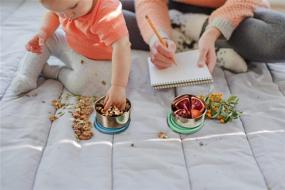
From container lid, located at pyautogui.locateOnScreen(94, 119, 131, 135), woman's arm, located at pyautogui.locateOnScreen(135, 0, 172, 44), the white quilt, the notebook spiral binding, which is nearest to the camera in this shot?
the white quilt

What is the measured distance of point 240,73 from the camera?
40.3 inches

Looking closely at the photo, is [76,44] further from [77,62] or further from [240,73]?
[240,73]

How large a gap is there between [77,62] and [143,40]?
0.77 ft

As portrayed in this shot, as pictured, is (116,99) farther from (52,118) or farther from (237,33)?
(237,33)

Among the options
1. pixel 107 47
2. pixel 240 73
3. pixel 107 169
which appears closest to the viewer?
pixel 107 169

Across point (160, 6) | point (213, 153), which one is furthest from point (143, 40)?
point (213, 153)

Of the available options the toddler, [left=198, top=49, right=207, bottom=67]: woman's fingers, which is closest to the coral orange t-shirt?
the toddler

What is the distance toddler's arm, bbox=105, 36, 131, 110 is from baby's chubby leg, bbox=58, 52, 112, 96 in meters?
0.10

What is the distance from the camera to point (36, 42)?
3.04 ft

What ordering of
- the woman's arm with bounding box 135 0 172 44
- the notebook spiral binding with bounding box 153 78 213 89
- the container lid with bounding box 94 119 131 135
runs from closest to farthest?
the container lid with bounding box 94 119 131 135
the notebook spiral binding with bounding box 153 78 213 89
the woman's arm with bounding box 135 0 172 44

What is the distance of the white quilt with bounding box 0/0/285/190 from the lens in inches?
28.1

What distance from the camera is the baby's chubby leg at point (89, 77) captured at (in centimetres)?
93

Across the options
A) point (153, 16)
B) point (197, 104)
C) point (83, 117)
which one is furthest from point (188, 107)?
point (153, 16)

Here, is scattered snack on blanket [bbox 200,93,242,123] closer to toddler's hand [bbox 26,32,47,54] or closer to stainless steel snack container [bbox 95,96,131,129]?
stainless steel snack container [bbox 95,96,131,129]
